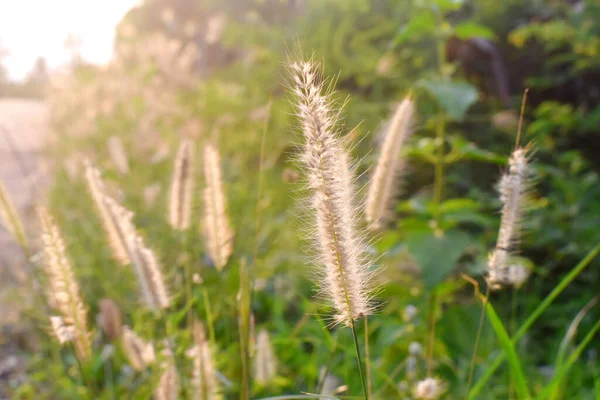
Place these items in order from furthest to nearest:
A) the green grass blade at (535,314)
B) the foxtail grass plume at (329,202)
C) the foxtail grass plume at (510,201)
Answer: the green grass blade at (535,314), the foxtail grass plume at (510,201), the foxtail grass plume at (329,202)

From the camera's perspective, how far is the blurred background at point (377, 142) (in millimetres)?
1963

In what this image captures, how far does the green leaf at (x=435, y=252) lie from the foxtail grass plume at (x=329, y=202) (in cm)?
87

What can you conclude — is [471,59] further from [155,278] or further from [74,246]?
[155,278]

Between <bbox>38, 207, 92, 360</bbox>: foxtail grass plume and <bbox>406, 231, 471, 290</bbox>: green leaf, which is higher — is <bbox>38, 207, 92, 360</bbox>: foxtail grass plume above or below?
above

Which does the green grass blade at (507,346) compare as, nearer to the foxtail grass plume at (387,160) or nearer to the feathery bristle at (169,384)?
the foxtail grass plume at (387,160)

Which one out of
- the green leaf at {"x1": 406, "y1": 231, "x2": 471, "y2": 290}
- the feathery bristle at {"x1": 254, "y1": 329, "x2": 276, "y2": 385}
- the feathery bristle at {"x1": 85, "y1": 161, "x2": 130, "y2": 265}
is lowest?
the feathery bristle at {"x1": 254, "y1": 329, "x2": 276, "y2": 385}

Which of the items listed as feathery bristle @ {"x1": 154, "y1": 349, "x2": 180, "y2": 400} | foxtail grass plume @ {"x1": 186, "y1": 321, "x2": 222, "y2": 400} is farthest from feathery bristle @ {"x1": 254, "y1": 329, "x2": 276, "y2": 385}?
feathery bristle @ {"x1": 154, "y1": 349, "x2": 180, "y2": 400}

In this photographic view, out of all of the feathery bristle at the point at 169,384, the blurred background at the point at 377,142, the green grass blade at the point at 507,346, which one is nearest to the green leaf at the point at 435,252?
the blurred background at the point at 377,142

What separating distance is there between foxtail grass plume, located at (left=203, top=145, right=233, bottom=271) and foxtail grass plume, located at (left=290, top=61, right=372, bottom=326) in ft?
1.23

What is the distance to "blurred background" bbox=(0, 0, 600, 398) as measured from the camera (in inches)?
77.3

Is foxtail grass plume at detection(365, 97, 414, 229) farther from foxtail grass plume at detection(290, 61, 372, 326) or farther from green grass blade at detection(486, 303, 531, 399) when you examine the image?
foxtail grass plume at detection(290, 61, 372, 326)

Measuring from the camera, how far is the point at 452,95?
5.45 ft

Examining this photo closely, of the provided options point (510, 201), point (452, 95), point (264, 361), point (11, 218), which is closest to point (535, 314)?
point (510, 201)

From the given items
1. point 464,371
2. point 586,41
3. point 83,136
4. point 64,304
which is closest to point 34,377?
point 64,304
